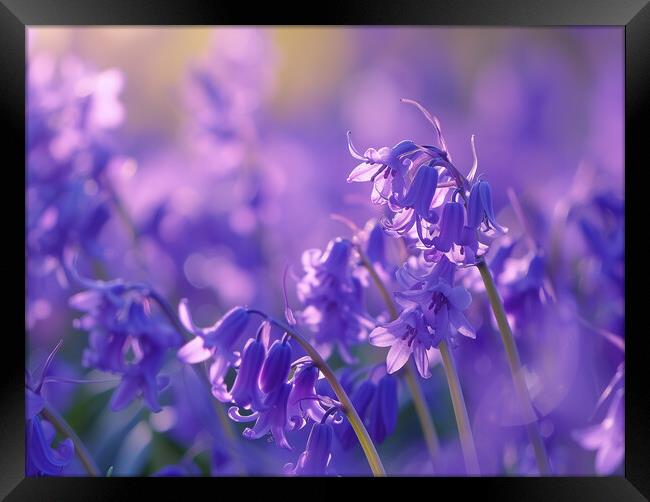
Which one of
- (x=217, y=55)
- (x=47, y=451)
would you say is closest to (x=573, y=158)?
(x=217, y=55)

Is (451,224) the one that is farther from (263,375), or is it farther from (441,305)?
(263,375)

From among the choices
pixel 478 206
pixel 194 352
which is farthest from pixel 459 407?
pixel 194 352

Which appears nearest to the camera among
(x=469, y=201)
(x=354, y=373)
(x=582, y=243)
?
(x=469, y=201)

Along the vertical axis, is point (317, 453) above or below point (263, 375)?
below

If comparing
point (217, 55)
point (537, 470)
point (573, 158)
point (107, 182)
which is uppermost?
point (217, 55)

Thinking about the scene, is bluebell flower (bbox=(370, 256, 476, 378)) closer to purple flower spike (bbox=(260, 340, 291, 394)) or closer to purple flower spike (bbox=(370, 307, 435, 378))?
purple flower spike (bbox=(370, 307, 435, 378))

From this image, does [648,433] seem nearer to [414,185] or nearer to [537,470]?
[537,470]

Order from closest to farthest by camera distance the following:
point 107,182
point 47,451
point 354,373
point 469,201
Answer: point 469,201 → point 354,373 → point 47,451 → point 107,182
